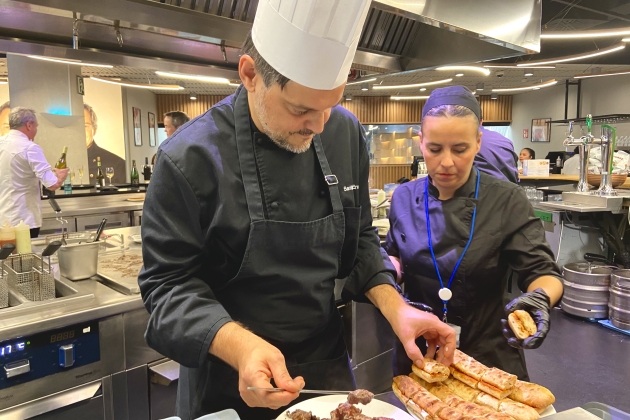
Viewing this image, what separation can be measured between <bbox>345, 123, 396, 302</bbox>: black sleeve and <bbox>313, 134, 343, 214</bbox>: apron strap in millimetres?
183

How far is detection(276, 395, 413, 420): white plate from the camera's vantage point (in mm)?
1139

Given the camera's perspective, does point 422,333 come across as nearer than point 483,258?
Yes

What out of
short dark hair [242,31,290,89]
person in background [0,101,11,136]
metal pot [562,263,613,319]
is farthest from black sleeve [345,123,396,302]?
person in background [0,101,11,136]

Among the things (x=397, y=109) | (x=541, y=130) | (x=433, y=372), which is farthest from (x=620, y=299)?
(x=397, y=109)

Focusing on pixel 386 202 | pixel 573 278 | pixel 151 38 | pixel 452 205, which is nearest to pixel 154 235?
pixel 452 205

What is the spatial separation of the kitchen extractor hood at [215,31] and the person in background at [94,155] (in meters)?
8.03

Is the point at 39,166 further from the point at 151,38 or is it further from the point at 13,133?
the point at 151,38

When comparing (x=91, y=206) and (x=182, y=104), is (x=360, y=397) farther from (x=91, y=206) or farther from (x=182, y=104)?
(x=182, y=104)

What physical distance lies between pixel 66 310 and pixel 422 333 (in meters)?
1.37

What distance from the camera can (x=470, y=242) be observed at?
1.74 metres

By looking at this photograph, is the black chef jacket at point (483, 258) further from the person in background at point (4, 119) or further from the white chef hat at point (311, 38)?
the person in background at point (4, 119)

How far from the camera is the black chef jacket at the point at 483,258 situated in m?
1.70

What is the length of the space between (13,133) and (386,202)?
397cm

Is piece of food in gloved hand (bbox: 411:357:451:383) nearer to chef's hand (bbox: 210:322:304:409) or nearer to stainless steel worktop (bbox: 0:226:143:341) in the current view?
chef's hand (bbox: 210:322:304:409)
